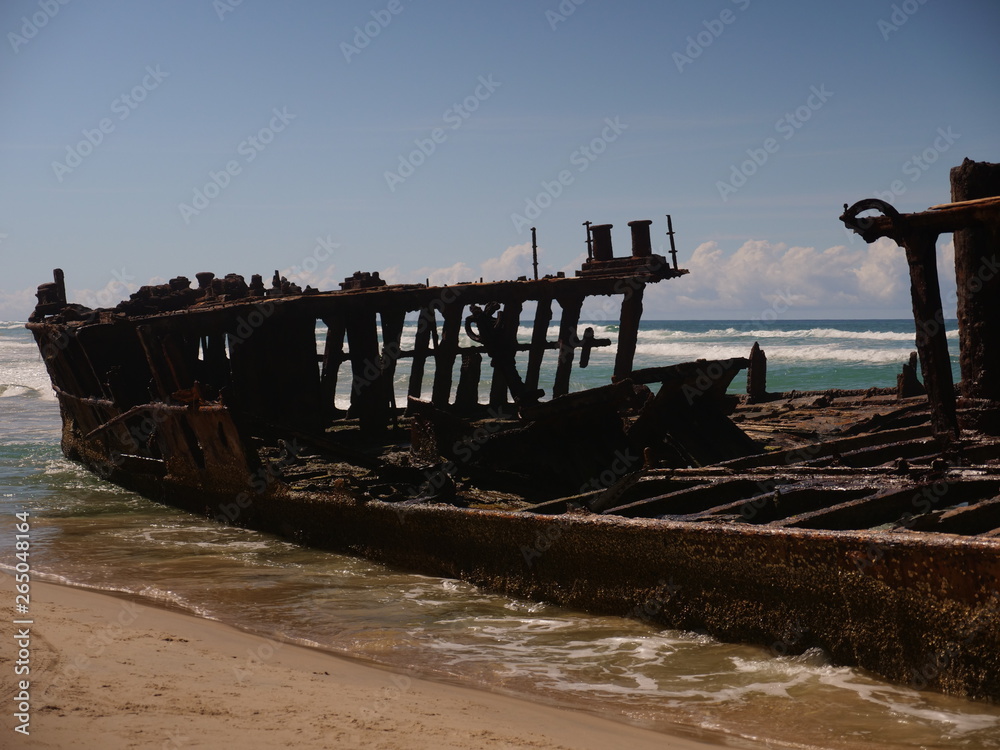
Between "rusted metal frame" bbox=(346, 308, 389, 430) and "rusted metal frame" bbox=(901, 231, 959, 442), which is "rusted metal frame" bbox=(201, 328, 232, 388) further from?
"rusted metal frame" bbox=(901, 231, 959, 442)

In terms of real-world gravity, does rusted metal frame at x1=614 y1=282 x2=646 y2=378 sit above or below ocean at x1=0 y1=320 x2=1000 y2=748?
above

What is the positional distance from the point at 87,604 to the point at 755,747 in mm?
4407

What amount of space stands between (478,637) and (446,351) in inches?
248

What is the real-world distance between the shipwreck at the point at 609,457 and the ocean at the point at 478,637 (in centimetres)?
16

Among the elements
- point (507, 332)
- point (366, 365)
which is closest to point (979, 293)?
point (507, 332)

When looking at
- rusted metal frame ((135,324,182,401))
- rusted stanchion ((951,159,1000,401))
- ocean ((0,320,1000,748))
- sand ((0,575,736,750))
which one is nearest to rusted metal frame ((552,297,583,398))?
rusted metal frame ((135,324,182,401))

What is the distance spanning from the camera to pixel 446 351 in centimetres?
1161

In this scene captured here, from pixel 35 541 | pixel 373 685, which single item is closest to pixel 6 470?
pixel 35 541

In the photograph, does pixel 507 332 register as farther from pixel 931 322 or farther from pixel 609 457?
pixel 931 322

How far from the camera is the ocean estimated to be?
405cm

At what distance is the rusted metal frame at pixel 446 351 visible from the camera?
11.1m

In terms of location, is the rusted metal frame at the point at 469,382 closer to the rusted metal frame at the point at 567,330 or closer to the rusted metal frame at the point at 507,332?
the rusted metal frame at the point at 507,332

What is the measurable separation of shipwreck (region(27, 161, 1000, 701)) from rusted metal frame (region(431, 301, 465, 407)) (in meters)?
0.03

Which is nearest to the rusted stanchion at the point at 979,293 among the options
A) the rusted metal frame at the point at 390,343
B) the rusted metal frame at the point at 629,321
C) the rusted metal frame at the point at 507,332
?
the rusted metal frame at the point at 629,321
